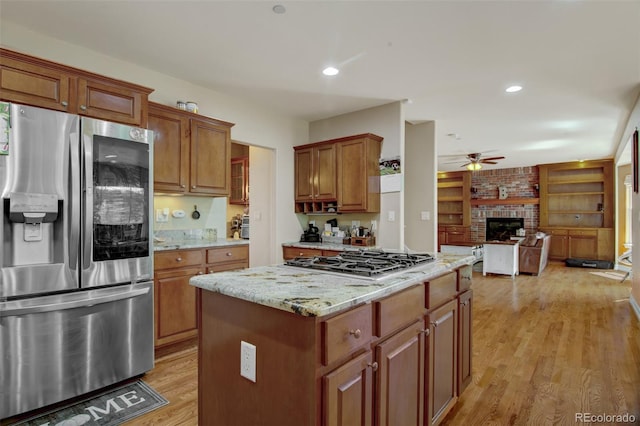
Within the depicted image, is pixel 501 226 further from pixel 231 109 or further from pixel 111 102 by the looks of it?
pixel 111 102

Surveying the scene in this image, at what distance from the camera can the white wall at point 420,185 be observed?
Answer: 5.01 metres

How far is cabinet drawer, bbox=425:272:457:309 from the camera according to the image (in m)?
1.72

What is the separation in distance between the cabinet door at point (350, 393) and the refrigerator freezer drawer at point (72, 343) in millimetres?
1854

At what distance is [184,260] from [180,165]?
90 cm

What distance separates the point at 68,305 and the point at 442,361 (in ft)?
7.38

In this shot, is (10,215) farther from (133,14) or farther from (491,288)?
(491,288)

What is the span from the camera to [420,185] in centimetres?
514

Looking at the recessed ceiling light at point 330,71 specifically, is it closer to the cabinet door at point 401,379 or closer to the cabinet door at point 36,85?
the cabinet door at point 36,85

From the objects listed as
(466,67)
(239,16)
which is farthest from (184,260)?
(466,67)

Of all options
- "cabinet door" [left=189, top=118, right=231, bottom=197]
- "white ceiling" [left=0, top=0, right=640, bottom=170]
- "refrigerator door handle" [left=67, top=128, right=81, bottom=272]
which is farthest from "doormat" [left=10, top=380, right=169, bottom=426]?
"white ceiling" [left=0, top=0, right=640, bottom=170]

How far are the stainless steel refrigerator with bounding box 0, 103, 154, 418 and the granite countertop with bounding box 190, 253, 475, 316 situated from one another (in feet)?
3.91

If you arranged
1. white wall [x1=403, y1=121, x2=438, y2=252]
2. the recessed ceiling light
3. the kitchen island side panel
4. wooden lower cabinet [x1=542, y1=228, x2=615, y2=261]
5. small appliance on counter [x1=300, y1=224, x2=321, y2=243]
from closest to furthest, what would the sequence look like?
the kitchen island side panel
the recessed ceiling light
small appliance on counter [x1=300, y1=224, x2=321, y2=243]
white wall [x1=403, y1=121, x2=438, y2=252]
wooden lower cabinet [x1=542, y1=228, x2=615, y2=261]

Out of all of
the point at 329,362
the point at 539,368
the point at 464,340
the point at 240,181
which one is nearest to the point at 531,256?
the point at 539,368

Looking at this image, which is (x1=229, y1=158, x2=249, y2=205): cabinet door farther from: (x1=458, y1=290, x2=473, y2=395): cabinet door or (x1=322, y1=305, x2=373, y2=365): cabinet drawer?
(x1=322, y1=305, x2=373, y2=365): cabinet drawer
